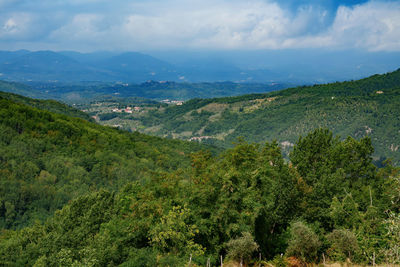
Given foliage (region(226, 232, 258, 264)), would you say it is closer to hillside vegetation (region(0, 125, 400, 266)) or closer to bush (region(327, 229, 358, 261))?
hillside vegetation (region(0, 125, 400, 266))

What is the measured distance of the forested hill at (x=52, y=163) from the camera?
60312 mm

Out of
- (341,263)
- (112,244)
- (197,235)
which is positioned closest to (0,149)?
(112,244)

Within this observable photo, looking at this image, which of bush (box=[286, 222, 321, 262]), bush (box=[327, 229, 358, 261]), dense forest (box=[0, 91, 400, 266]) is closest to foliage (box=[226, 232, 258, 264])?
dense forest (box=[0, 91, 400, 266])

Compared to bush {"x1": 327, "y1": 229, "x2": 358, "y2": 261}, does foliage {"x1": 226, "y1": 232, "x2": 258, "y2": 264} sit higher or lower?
higher

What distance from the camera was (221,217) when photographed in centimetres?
2091

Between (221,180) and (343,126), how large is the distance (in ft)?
604

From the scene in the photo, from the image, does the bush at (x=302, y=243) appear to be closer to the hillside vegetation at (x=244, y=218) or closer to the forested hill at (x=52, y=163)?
the hillside vegetation at (x=244, y=218)

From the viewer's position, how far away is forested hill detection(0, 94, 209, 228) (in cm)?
6031

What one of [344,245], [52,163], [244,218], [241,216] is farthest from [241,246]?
[52,163]

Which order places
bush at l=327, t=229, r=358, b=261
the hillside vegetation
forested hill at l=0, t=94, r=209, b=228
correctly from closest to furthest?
the hillside vegetation < bush at l=327, t=229, r=358, b=261 < forested hill at l=0, t=94, r=209, b=228

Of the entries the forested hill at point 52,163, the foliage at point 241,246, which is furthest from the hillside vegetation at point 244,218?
the forested hill at point 52,163

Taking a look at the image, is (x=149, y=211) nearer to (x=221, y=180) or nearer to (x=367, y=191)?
(x=221, y=180)

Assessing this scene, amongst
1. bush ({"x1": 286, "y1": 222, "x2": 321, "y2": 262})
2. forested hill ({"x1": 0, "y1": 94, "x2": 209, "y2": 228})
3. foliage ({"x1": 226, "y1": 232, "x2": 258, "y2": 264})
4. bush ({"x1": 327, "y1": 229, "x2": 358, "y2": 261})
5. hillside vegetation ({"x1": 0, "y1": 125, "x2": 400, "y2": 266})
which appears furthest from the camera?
forested hill ({"x1": 0, "y1": 94, "x2": 209, "y2": 228})

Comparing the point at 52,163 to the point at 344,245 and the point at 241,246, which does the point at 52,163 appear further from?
the point at 344,245
